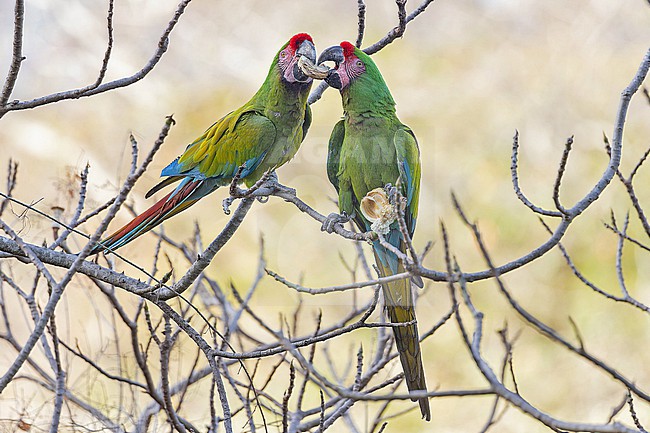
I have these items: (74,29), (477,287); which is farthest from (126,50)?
(477,287)

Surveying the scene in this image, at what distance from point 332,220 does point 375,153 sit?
0.61ft

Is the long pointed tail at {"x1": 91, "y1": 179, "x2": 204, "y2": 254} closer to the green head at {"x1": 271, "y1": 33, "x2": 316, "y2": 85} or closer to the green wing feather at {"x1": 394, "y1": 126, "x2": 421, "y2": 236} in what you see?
the green head at {"x1": 271, "y1": 33, "x2": 316, "y2": 85}

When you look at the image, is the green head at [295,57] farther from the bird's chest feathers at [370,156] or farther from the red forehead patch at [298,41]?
the bird's chest feathers at [370,156]

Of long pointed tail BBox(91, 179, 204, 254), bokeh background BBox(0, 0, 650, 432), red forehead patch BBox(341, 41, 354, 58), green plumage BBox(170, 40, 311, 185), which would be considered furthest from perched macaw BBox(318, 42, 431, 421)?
bokeh background BBox(0, 0, 650, 432)

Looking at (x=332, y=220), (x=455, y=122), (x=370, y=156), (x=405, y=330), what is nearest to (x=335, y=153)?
(x=370, y=156)

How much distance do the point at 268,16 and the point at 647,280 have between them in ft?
9.58

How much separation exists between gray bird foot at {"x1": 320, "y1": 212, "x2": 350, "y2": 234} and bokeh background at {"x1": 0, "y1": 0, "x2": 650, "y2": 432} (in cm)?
257

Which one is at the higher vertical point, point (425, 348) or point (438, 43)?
point (438, 43)

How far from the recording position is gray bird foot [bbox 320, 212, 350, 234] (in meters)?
1.46

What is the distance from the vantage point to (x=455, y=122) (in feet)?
14.7

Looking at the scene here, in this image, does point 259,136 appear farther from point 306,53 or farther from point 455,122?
point 455,122

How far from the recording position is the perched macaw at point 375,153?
1484 mm

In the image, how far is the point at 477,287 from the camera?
14.7 ft

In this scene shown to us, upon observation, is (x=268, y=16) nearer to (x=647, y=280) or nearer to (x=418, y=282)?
(x=647, y=280)
